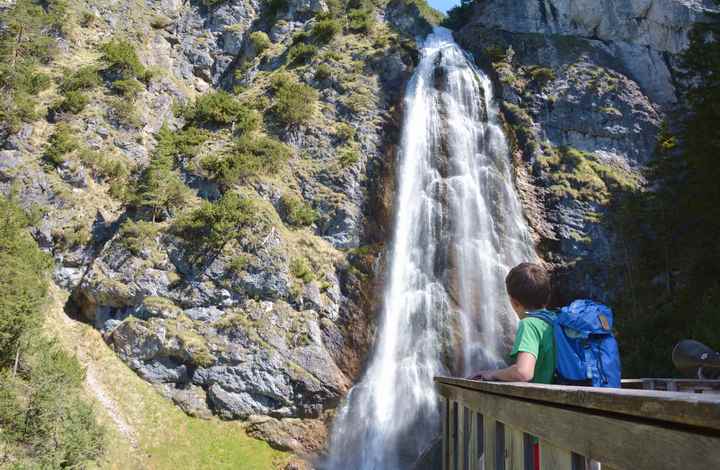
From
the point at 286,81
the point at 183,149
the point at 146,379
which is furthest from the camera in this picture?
the point at 286,81

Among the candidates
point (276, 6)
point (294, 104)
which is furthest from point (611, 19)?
point (276, 6)

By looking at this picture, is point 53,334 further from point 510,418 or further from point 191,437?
point 510,418

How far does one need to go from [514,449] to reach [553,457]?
1.86ft

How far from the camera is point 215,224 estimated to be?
60.3 feet

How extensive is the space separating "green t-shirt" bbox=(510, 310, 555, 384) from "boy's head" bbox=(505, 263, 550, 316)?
0.29 meters

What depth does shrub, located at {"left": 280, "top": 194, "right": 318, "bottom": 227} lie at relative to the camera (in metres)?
20.4

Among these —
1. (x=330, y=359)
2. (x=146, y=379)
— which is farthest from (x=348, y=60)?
(x=146, y=379)

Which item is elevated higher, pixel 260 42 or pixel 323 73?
pixel 260 42

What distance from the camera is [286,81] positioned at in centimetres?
2552

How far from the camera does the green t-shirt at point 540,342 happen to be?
2.92 meters

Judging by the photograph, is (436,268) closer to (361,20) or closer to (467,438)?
(467,438)

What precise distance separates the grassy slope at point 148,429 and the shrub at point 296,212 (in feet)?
26.4

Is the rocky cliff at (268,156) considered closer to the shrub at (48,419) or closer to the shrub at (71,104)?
the shrub at (71,104)

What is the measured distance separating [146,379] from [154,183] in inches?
296
